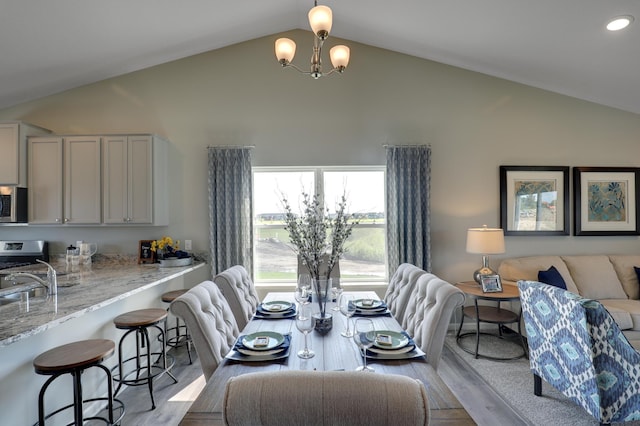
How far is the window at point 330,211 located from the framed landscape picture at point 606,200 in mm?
2449

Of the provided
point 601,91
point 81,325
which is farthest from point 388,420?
point 601,91

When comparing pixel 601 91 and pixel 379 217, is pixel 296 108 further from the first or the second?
pixel 601 91

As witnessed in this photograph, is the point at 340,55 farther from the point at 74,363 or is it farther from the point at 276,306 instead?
the point at 74,363

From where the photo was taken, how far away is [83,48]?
322cm

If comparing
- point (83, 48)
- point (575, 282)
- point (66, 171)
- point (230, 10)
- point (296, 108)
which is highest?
point (230, 10)

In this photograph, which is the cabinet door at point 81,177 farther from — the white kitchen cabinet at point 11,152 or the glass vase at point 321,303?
the glass vase at point 321,303

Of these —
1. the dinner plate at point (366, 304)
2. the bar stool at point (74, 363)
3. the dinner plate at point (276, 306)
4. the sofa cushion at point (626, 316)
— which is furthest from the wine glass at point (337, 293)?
the sofa cushion at point (626, 316)

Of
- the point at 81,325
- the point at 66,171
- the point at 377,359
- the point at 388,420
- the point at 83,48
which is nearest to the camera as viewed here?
the point at 388,420

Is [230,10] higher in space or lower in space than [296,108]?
higher

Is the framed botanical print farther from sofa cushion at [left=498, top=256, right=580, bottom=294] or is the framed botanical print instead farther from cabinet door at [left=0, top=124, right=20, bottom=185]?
cabinet door at [left=0, top=124, right=20, bottom=185]

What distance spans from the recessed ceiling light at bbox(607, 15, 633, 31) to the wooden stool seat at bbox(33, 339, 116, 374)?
4563 millimetres

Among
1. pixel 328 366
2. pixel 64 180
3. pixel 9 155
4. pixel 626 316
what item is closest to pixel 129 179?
pixel 64 180

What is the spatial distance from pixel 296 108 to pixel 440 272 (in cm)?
266

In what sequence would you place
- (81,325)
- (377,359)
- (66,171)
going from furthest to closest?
1. (66,171)
2. (81,325)
3. (377,359)
